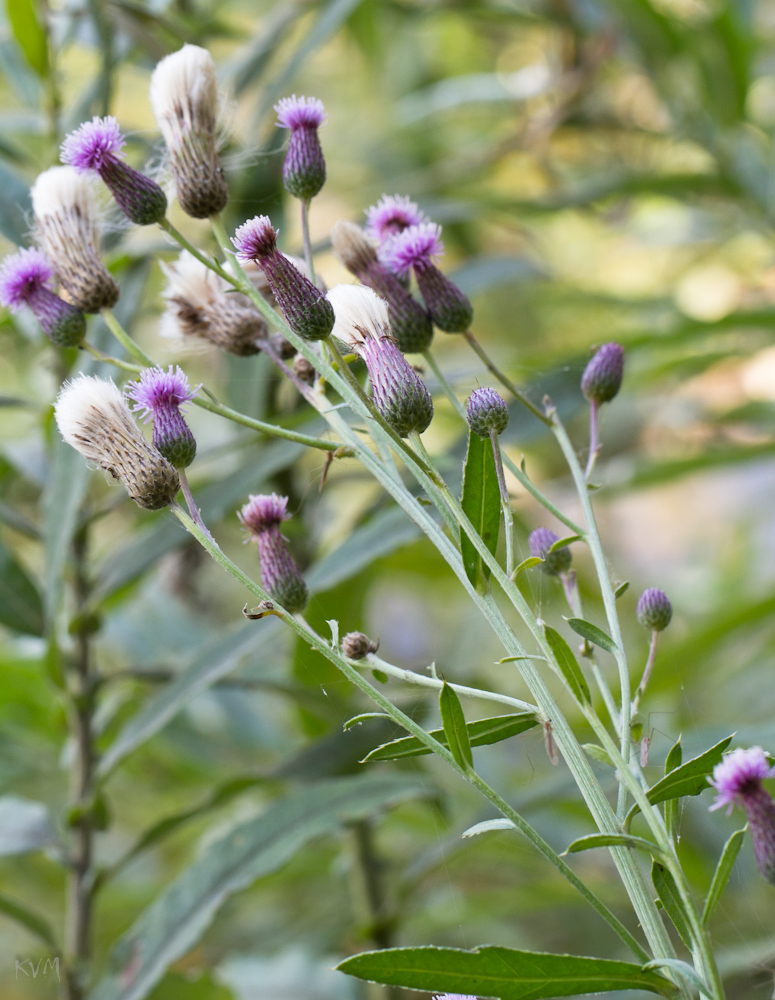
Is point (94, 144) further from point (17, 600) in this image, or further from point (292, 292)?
point (17, 600)

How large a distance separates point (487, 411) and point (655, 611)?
0.44 feet

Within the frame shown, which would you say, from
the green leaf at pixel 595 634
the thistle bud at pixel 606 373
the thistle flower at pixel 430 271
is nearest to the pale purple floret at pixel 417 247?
the thistle flower at pixel 430 271

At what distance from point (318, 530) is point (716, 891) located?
835mm

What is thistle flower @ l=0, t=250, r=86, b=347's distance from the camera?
1.66ft

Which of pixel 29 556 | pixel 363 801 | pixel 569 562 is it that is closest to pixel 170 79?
pixel 569 562

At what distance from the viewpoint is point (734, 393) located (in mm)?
2855

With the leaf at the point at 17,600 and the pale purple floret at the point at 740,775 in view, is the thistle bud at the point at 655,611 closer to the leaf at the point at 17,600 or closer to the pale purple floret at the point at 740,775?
the pale purple floret at the point at 740,775

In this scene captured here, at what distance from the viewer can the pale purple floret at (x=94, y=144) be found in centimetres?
49

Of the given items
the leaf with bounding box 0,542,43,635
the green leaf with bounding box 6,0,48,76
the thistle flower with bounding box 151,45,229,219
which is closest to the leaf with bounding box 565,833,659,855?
the thistle flower with bounding box 151,45,229,219

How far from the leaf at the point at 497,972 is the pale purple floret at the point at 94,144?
39 centimetres

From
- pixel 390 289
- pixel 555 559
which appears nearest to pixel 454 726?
pixel 555 559

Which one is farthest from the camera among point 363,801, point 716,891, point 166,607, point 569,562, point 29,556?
point 29,556

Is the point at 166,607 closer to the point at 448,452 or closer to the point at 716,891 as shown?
the point at 448,452

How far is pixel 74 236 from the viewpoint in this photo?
513 millimetres
